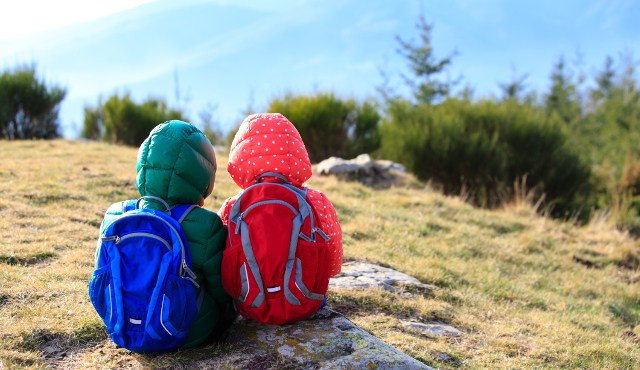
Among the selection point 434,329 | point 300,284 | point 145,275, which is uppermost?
point 145,275

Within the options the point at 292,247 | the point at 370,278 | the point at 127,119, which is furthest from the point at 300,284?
the point at 127,119

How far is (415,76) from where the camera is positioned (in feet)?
98.9

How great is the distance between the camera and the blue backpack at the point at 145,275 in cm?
290

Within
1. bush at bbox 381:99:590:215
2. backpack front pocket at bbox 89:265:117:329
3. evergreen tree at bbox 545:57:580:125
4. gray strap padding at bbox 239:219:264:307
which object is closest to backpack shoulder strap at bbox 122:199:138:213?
backpack front pocket at bbox 89:265:117:329

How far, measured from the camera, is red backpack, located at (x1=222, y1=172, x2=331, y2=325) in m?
3.10

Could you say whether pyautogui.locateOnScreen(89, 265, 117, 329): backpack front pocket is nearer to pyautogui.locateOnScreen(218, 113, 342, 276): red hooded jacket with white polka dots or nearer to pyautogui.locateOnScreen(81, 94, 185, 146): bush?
pyautogui.locateOnScreen(218, 113, 342, 276): red hooded jacket with white polka dots

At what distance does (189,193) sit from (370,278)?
2268mm

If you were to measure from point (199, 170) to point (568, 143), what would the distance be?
42.0ft

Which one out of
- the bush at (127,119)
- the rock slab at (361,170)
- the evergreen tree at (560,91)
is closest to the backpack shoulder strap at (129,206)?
the rock slab at (361,170)

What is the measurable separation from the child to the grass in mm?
353

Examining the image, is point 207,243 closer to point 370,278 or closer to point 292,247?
point 292,247

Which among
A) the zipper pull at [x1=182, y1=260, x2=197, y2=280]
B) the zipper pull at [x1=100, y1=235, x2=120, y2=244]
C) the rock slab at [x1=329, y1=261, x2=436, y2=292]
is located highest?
the zipper pull at [x1=100, y1=235, x2=120, y2=244]

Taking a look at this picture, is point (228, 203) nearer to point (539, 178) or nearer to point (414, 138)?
point (414, 138)

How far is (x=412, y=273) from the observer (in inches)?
223
